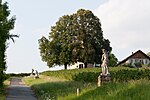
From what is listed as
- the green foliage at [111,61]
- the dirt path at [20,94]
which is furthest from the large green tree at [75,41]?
the dirt path at [20,94]

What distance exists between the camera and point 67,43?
91562 mm

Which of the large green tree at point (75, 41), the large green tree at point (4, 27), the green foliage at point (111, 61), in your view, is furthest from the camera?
the green foliage at point (111, 61)

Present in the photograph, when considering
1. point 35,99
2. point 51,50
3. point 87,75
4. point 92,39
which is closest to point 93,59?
point 92,39

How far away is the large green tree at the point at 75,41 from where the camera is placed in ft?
291

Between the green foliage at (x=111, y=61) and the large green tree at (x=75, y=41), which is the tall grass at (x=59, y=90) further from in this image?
the green foliage at (x=111, y=61)

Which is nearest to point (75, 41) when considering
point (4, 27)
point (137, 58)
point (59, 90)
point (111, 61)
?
point (111, 61)

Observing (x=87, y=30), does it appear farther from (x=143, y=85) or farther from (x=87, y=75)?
(x=143, y=85)

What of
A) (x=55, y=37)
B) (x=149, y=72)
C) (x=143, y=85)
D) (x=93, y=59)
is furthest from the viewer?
(x=55, y=37)

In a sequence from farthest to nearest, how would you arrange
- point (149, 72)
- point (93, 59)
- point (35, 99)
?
1. point (93, 59)
2. point (149, 72)
3. point (35, 99)

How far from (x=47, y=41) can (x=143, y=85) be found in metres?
79.1

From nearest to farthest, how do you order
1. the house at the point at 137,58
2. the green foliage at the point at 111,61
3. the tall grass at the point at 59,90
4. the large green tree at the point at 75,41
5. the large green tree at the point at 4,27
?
the tall grass at the point at 59,90 → the large green tree at the point at 4,27 → the large green tree at the point at 75,41 → the green foliage at the point at 111,61 → the house at the point at 137,58

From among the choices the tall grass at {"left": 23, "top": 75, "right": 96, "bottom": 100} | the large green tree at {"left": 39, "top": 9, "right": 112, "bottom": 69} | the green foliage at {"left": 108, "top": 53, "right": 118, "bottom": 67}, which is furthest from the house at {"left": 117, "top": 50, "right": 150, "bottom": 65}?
the tall grass at {"left": 23, "top": 75, "right": 96, "bottom": 100}

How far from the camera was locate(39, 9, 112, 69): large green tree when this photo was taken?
291 ft

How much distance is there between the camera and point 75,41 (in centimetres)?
A: 9062
